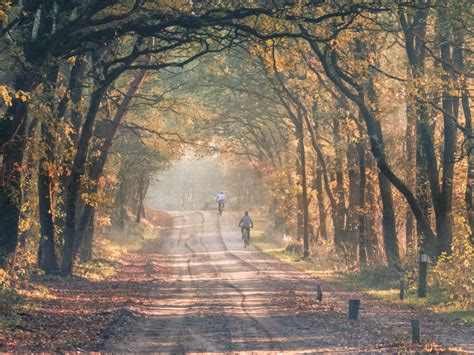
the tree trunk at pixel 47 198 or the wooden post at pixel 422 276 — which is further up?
the tree trunk at pixel 47 198

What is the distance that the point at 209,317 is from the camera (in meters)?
18.2

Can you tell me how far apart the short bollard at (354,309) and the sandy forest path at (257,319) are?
6.2 inches

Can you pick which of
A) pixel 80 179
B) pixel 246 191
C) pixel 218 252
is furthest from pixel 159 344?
pixel 246 191

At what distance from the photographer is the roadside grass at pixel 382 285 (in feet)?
64.2

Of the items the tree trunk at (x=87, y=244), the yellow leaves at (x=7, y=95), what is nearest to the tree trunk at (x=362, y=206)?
the tree trunk at (x=87, y=244)

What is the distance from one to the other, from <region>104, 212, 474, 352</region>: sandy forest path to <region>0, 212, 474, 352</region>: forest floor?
20 mm

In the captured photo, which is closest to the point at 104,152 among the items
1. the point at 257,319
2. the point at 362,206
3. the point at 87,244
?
the point at 87,244

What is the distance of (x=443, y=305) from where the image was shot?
2039 cm

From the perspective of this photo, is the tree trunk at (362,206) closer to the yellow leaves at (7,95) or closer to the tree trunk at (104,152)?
the tree trunk at (104,152)

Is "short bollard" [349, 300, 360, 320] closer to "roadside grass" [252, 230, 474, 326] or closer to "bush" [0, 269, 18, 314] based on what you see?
"roadside grass" [252, 230, 474, 326]

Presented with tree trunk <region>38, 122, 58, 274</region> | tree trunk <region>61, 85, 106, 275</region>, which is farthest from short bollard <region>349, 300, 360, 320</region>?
tree trunk <region>61, 85, 106, 275</region>

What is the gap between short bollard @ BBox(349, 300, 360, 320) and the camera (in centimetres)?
1761

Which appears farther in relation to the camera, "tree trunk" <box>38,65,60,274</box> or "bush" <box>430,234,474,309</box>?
"tree trunk" <box>38,65,60,274</box>

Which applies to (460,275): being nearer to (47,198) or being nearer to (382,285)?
(382,285)
